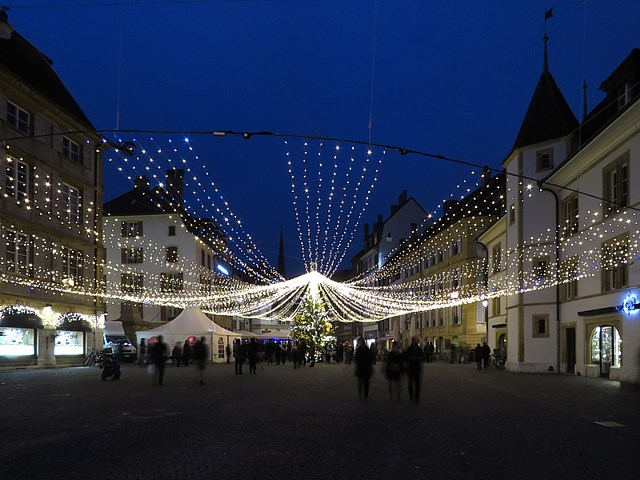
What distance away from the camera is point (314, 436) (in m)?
11.2

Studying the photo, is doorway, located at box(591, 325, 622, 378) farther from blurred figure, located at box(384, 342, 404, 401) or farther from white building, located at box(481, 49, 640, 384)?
blurred figure, located at box(384, 342, 404, 401)

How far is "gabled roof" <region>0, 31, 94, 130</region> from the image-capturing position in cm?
3544

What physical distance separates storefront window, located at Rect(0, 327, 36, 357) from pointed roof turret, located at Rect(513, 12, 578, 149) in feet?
84.6

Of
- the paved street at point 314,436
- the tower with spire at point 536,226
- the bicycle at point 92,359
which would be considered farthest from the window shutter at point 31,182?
the tower with spire at point 536,226

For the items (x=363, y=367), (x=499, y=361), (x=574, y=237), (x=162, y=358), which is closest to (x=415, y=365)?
(x=363, y=367)

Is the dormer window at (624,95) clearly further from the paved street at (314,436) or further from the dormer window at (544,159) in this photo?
the paved street at (314,436)

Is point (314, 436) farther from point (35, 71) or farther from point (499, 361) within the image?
point (35, 71)

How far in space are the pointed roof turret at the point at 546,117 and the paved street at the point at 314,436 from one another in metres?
18.0

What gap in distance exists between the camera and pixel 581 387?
23.5 metres

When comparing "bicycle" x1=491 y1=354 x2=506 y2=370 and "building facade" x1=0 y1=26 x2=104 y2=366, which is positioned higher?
"building facade" x1=0 y1=26 x2=104 y2=366

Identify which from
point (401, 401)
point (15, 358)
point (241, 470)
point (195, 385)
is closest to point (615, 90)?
point (401, 401)

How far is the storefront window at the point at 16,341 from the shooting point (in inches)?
1348

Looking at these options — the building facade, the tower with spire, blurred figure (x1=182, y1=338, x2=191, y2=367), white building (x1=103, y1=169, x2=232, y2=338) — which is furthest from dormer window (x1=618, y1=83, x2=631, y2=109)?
white building (x1=103, y1=169, x2=232, y2=338)

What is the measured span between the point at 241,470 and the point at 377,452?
6.97ft
